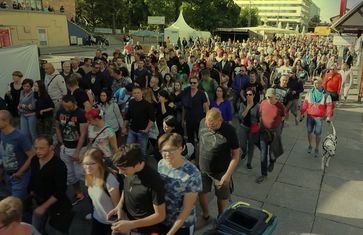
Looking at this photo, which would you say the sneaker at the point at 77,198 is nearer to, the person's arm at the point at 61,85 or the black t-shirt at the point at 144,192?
the black t-shirt at the point at 144,192

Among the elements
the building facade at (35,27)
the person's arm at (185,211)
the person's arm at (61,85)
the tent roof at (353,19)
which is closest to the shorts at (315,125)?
the person's arm at (185,211)

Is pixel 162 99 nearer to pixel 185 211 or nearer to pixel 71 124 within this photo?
pixel 71 124

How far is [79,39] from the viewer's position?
46312 mm

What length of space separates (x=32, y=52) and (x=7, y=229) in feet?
31.4

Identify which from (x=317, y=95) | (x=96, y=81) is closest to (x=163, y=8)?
(x=96, y=81)

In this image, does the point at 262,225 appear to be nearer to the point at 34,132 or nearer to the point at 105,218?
the point at 105,218

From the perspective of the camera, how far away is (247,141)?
7.10m

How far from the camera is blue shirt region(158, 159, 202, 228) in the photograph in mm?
2986

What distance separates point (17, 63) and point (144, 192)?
9465 millimetres

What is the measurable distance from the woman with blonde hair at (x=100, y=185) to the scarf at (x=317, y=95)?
5216 millimetres

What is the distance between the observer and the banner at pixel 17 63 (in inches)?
404

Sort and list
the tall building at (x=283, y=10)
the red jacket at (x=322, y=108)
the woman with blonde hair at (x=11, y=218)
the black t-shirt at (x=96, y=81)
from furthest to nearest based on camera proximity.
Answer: the tall building at (x=283, y=10) → the black t-shirt at (x=96, y=81) → the red jacket at (x=322, y=108) → the woman with blonde hair at (x=11, y=218)

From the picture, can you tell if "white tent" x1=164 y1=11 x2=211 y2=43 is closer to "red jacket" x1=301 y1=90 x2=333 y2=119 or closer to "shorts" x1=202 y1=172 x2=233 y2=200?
"red jacket" x1=301 y1=90 x2=333 y2=119

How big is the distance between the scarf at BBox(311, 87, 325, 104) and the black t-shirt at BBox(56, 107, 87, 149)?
4.82m
